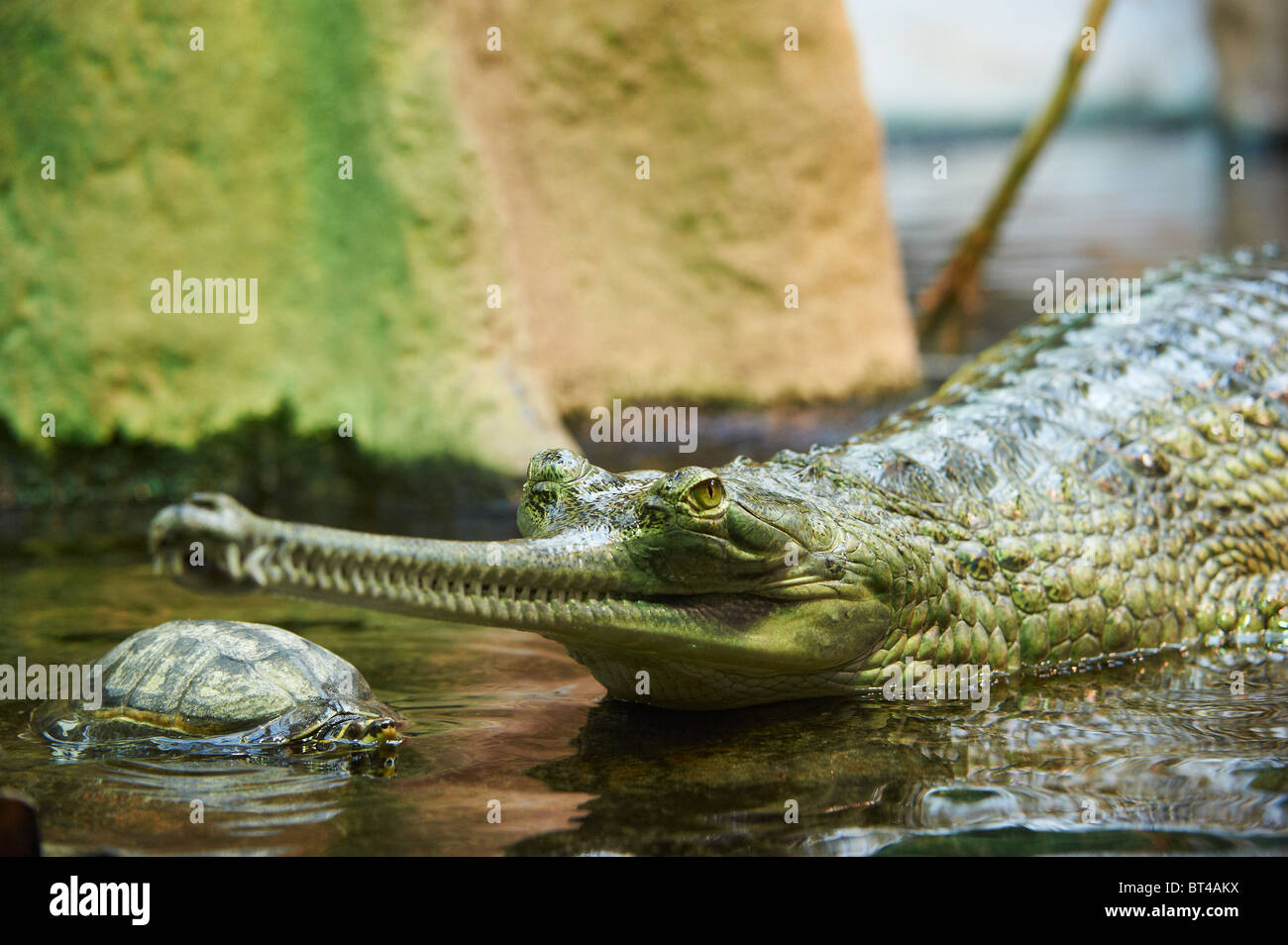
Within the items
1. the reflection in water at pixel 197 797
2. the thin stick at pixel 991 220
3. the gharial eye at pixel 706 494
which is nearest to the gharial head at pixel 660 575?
the gharial eye at pixel 706 494

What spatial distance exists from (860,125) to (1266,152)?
19.2 m

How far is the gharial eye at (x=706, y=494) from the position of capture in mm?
3090

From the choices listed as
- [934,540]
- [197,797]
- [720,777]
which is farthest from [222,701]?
[934,540]

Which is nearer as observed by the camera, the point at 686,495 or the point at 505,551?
the point at 505,551

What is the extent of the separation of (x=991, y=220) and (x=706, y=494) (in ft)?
18.7

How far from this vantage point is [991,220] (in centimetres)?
827

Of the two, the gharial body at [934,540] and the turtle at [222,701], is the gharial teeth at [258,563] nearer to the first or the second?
the gharial body at [934,540]

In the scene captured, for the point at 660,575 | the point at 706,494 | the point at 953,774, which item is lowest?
the point at 953,774

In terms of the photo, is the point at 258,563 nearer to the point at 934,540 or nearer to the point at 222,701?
the point at 222,701

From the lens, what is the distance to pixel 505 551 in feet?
9.32

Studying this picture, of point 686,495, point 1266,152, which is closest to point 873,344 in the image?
point 686,495

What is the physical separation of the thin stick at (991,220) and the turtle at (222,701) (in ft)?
18.6

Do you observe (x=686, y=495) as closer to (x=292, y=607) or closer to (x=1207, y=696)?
(x=1207, y=696)

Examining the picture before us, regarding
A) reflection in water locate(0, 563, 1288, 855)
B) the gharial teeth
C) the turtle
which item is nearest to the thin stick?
reflection in water locate(0, 563, 1288, 855)
